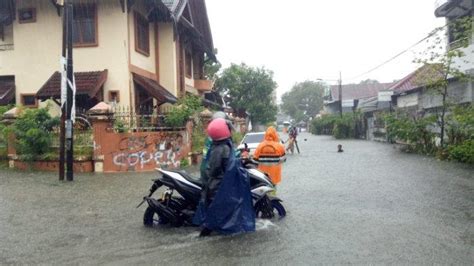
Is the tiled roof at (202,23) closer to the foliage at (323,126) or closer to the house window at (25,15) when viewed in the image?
the house window at (25,15)

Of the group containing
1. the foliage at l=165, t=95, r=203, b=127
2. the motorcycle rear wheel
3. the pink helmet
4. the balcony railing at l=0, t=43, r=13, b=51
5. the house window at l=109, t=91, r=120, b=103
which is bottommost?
the motorcycle rear wheel

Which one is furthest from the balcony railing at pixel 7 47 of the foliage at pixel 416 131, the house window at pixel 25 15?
the foliage at pixel 416 131

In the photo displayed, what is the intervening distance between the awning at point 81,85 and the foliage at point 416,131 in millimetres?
13057

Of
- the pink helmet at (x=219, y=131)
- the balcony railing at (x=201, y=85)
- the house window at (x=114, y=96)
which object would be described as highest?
the balcony railing at (x=201, y=85)

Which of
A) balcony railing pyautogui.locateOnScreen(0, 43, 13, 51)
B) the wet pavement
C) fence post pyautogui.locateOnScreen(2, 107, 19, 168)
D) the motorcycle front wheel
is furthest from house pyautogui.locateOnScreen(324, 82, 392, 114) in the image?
the motorcycle front wheel

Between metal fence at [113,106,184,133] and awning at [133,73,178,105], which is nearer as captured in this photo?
metal fence at [113,106,184,133]

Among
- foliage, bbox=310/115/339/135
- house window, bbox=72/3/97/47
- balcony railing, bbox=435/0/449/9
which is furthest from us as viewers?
foliage, bbox=310/115/339/135

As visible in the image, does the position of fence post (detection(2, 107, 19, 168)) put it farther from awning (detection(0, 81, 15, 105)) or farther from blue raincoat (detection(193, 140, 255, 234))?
blue raincoat (detection(193, 140, 255, 234))

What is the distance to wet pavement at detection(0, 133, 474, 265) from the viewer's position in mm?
5621

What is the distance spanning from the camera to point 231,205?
656 centimetres

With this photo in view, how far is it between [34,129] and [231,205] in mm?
9570

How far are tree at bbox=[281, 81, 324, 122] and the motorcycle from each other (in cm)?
9919

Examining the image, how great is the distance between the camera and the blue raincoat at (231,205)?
6531 millimetres

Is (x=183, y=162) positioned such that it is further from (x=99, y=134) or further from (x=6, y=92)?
(x=6, y=92)
